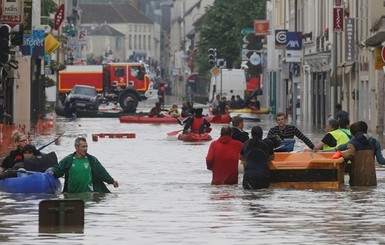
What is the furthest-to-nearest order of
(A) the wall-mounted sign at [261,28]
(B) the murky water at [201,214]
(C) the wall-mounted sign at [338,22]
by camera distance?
1. (A) the wall-mounted sign at [261,28]
2. (C) the wall-mounted sign at [338,22]
3. (B) the murky water at [201,214]

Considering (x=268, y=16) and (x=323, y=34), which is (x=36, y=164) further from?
(x=268, y=16)

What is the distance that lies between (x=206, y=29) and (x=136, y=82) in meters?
23.2

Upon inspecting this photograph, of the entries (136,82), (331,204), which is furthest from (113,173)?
(136,82)

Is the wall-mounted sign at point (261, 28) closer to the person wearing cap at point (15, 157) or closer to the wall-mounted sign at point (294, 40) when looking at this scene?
the wall-mounted sign at point (294, 40)

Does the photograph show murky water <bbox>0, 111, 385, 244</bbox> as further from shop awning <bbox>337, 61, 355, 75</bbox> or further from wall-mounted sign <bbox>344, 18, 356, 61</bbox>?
shop awning <bbox>337, 61, 355, 75</bbox>

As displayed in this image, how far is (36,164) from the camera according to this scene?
2617cm

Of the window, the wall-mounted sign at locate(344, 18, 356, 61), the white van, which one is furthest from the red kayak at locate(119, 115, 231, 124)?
the window

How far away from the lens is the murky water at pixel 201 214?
18.4 meters

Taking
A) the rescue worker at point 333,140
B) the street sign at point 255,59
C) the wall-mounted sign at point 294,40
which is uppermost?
the wall-mounted sign at point 294,40

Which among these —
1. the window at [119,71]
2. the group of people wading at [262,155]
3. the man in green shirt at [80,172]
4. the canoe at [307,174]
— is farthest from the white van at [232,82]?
the man in green shirt at [80,172]

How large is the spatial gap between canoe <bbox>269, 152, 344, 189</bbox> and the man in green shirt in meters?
3.84

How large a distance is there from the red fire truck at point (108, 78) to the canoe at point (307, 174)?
77126 millimetres

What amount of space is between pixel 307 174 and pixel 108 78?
84.0m

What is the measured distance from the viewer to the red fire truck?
355 feet
